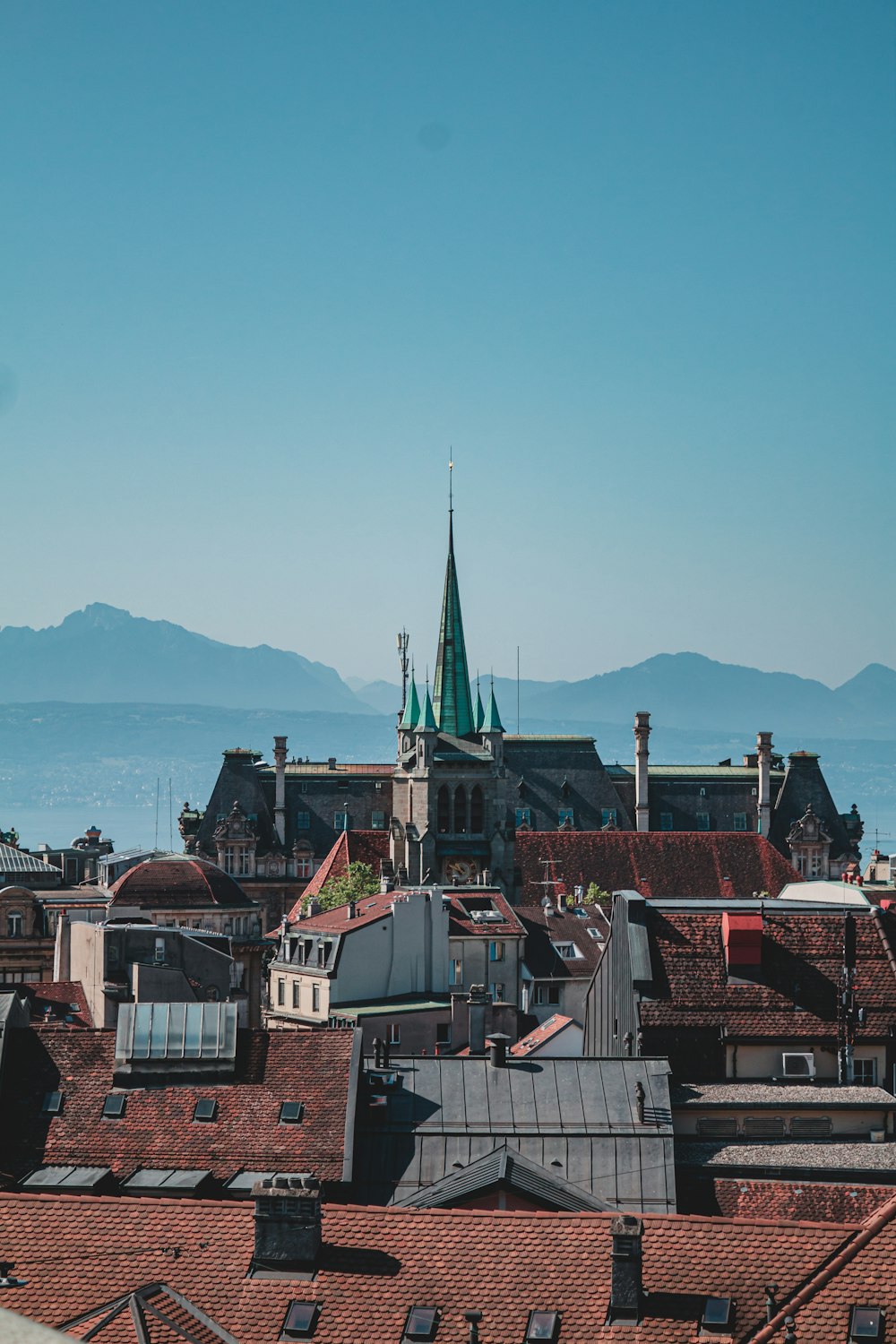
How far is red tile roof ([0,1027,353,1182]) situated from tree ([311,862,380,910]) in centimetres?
7649

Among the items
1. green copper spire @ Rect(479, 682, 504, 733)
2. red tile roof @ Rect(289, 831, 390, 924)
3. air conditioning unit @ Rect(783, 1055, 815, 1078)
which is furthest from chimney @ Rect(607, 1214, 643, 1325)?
green copper spire @ Rect(479, 682, 504, 733)

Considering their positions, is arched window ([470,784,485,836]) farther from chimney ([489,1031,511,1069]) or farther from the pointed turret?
chimney ([489,1031,511,1069])

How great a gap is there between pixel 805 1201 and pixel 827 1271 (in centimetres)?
931

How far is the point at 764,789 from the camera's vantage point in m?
171

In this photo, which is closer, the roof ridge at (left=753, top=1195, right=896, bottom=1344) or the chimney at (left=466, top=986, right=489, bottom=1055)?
the roof ridge at (left=753, top=1195, right=896, bottom=1344)

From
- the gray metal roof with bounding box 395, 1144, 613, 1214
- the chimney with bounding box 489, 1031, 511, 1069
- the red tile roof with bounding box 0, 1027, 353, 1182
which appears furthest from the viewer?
the chimney with bounding box 489, 1031, 511, 1069

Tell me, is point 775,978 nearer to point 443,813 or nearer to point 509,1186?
→ point 509,1186

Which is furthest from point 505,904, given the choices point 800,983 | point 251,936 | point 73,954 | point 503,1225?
point 503,1225

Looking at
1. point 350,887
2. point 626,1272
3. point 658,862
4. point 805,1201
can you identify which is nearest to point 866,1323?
point 626,1272

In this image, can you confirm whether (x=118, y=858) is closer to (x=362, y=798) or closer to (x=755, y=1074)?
(x=362, y=798)

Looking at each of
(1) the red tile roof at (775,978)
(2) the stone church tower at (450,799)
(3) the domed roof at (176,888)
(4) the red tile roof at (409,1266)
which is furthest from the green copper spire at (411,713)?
(4) the red tile roof at (409,1266)

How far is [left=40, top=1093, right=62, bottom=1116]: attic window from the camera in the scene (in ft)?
164

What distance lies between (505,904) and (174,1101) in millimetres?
59959

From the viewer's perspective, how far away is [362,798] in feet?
568
